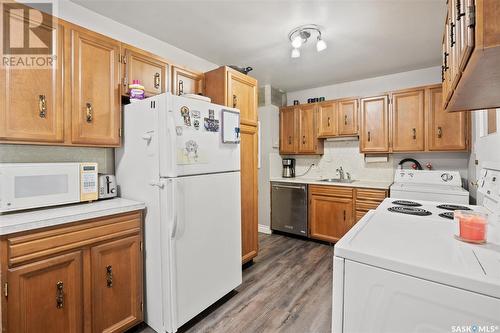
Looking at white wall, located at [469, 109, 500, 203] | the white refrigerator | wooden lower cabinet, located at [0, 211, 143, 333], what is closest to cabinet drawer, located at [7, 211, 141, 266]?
wooden lower cabinet, located at [0, 211, 143, 333]

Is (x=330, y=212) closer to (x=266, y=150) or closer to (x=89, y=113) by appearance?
(x=266, y=150)

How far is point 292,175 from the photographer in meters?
→ 4.24

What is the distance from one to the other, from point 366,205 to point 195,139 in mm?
2451

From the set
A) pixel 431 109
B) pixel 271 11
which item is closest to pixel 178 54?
pixel 271 11

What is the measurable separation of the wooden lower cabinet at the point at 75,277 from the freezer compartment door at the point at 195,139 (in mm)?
513

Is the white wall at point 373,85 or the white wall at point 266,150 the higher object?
the white wall at point 373,85

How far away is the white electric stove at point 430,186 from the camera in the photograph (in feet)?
8.32

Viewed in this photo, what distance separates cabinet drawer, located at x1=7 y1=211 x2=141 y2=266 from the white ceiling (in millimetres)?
1691

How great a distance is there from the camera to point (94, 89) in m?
1.76

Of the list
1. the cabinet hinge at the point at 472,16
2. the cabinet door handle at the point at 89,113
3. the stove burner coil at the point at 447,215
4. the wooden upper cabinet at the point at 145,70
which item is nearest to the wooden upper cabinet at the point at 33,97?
the cabinet door handle at the point at 89,113

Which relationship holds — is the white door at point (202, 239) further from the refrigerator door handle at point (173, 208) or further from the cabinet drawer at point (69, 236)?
the cabinet drawer at point (69, 236)

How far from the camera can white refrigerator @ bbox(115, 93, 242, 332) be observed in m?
1.61

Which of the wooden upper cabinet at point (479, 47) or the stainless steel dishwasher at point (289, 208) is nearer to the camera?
the wooden upper cabinet at point (479, 47)

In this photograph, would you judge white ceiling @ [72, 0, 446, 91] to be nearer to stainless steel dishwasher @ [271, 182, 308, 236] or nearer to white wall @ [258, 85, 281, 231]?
white wall @ [258, 85, 281, 231]
